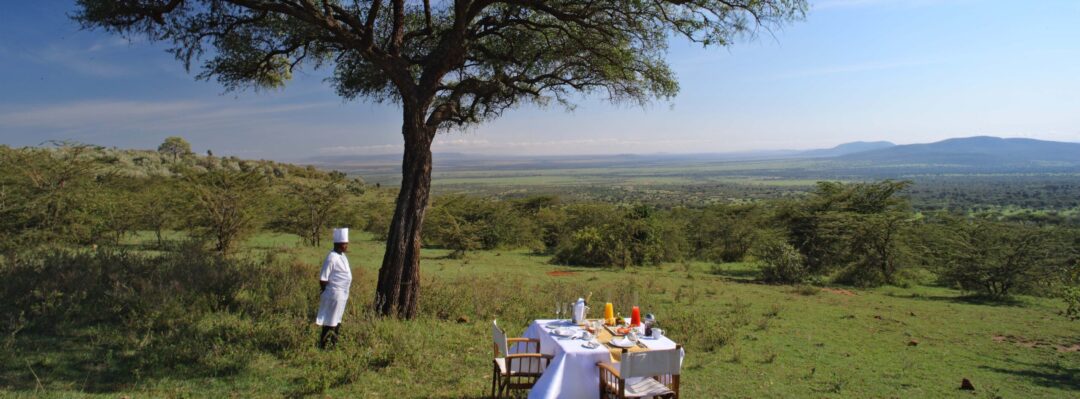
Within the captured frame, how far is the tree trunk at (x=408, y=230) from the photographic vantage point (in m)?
8.52

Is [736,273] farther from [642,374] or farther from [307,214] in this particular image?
[642,374]

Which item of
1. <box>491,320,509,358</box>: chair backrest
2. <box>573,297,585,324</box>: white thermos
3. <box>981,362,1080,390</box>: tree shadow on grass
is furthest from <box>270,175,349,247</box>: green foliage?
<box>981,362,1080,390</box>: tree shadow on grass

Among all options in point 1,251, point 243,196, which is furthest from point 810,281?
point 1,251

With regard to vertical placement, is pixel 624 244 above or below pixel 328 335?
below

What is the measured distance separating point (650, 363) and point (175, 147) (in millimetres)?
60399

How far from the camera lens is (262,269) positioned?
997 centimetres

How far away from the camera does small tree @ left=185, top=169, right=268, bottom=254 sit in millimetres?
15523

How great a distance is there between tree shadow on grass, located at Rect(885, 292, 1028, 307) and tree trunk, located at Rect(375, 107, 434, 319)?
1580 cm

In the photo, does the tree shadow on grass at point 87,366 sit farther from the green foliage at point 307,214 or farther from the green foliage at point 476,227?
the green foliage at point 476,227

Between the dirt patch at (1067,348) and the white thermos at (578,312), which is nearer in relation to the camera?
the white thermos at (578,312)

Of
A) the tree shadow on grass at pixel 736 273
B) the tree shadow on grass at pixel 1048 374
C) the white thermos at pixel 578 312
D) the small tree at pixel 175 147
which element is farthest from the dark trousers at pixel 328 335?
the small tree at pixel 175 147

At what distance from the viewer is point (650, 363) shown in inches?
185

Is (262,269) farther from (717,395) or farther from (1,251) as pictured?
(717,395)

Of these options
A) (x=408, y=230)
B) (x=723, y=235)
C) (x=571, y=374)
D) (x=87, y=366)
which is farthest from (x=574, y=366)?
(x=723, y=235)
